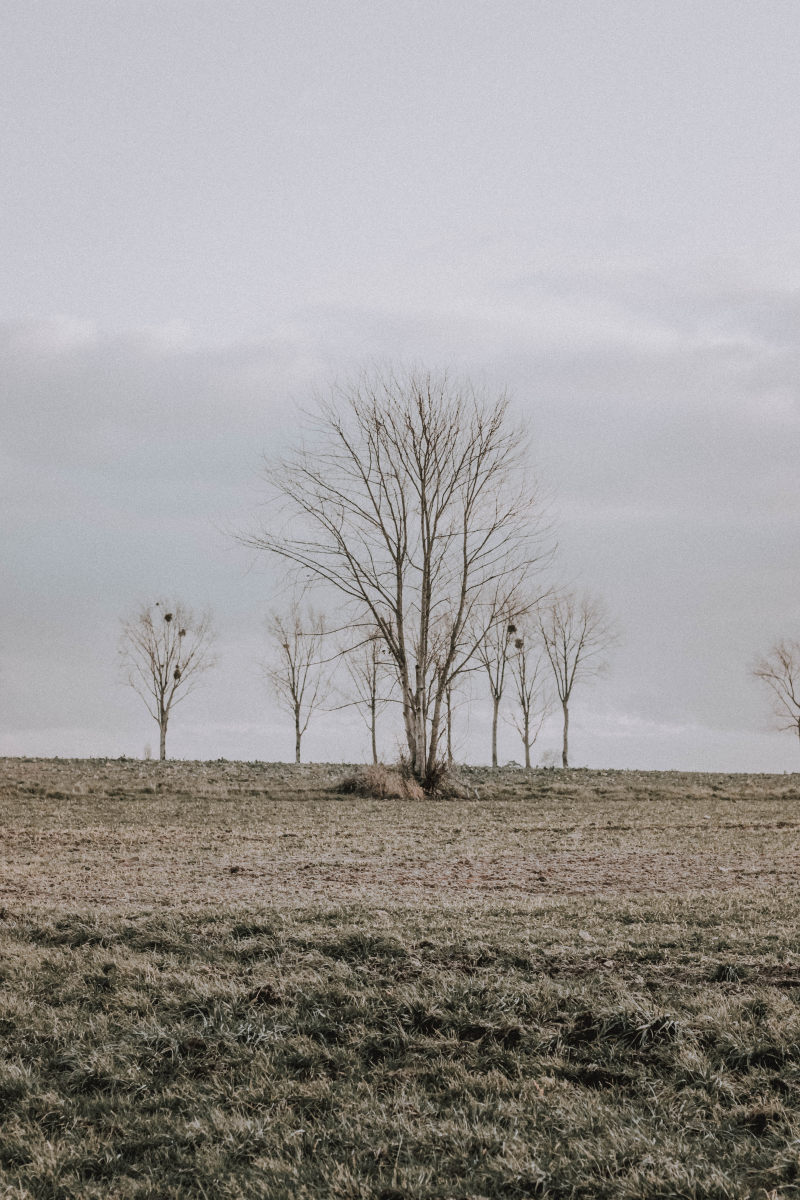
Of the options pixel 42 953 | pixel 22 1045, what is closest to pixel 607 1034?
pixel 22 1045

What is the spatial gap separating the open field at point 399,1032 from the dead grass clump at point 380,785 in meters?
11.1

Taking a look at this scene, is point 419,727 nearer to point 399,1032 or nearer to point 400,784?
point 400,784

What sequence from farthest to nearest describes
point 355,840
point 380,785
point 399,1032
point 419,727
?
point 419,727 → point 380,785 → point 355,840 → point 399,1032

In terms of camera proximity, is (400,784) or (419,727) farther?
(419,727)

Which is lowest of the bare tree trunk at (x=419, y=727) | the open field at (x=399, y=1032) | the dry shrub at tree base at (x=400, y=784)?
the dry shrub at tree base at (x=400, y=784)

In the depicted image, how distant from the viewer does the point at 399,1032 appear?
490 centimetres

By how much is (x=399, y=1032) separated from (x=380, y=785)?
662 inches

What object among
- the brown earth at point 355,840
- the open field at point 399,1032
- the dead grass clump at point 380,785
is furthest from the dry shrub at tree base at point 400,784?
the open field at point 399,1032

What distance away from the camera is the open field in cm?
371

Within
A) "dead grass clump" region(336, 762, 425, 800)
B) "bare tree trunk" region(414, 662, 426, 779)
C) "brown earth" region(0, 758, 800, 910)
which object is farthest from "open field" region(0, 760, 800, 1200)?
"bare tree trunk" region(414, 662, 426, 779)

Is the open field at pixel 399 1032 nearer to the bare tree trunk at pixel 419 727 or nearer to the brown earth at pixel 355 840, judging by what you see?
the brown earth at pixel 355 840

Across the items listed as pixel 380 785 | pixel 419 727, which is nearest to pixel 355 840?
pixel 380 785

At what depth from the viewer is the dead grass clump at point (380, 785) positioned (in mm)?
21375

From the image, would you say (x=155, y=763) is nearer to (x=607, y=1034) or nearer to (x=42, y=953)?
(x=42, y=953)
